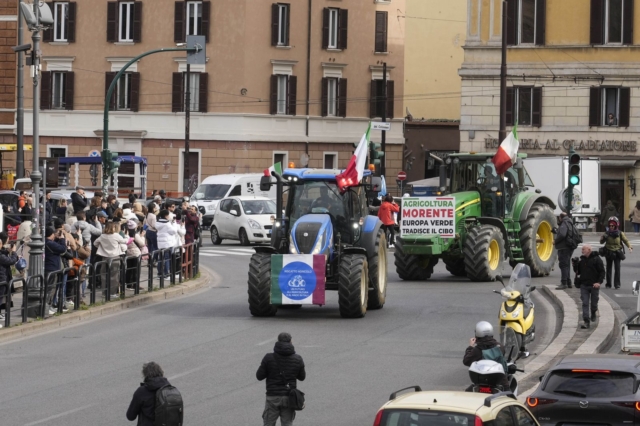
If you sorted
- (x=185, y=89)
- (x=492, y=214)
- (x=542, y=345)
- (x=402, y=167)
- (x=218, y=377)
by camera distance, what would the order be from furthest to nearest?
(x=402, y=167) → (x=185, y=89) → (x=492, y=214) → (x=542, y=345) → (x=218, y=377)

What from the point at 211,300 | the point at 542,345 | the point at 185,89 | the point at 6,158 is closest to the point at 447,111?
the point at 185,89

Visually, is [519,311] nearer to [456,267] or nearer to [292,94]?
[456,267]

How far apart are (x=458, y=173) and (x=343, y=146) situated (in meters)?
33.7

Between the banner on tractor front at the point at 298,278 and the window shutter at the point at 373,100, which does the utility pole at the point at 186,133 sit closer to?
the window shutter at the point at 373,100

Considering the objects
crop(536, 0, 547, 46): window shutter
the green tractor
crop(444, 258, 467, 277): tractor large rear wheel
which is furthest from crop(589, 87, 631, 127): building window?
crop(444, 258, 467, 277): tractor large rear wheel

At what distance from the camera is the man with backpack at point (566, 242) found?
28.6 meters

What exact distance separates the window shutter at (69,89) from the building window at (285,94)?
9804 mm

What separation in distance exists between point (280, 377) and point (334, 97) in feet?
174

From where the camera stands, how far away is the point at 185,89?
209 ft

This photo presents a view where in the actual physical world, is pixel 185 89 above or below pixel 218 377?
above

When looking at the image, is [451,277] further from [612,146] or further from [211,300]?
[612,146]

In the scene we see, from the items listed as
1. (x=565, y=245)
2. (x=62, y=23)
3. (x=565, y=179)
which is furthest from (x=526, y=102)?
(x=565, y=245)

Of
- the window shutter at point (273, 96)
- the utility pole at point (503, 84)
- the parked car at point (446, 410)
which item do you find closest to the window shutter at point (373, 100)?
the window shutter at point (273, 96)

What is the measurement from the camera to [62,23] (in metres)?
65.1
